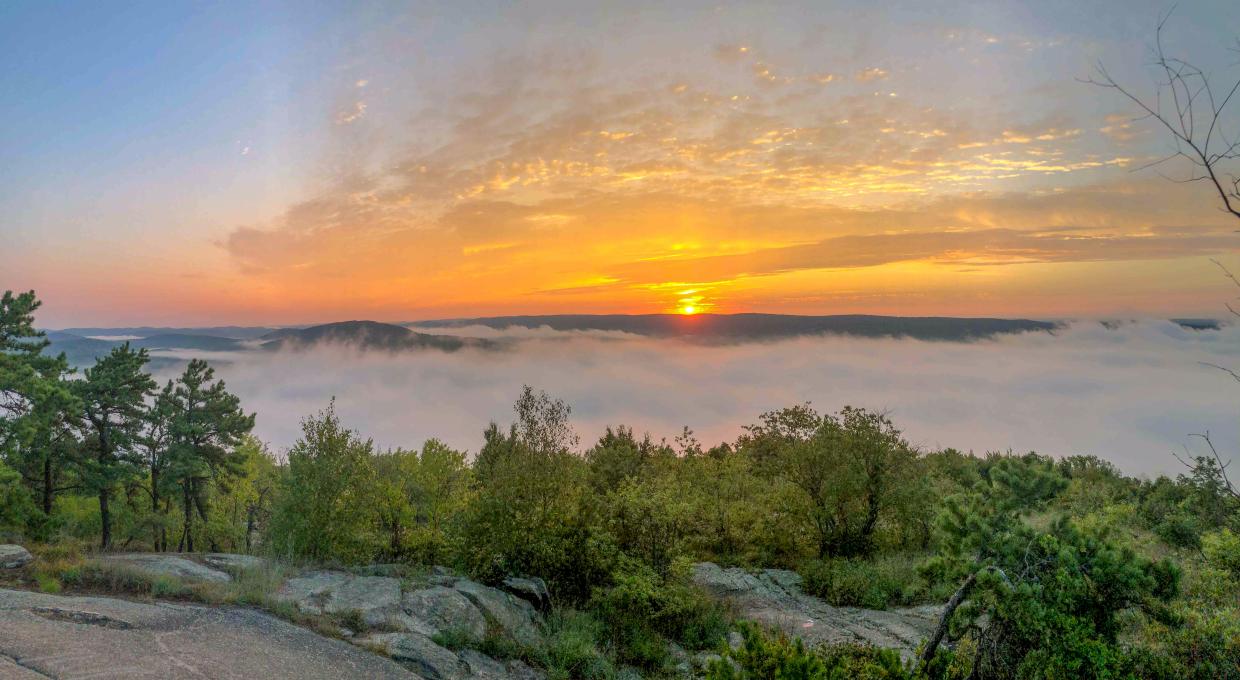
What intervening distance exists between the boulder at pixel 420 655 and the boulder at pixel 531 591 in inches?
188

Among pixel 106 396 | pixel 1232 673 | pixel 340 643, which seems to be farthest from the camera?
pixel 106 396

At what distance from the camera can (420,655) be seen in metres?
11.6

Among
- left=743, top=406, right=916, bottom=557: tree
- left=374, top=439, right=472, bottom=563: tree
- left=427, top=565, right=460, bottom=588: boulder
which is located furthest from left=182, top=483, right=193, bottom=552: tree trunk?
left=743, top=406, right=916, bottom=557: tree

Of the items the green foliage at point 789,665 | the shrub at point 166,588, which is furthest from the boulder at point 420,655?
the green foliage at point 789,665

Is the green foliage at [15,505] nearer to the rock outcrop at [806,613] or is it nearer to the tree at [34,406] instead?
the tree at [34,406]

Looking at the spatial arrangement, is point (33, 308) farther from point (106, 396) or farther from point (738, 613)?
point (738, 613)

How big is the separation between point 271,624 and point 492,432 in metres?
11.2

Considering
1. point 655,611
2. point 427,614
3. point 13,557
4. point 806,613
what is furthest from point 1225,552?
point 13,557

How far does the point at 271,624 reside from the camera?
11.6 m

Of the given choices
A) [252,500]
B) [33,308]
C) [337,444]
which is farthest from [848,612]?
[252,500]

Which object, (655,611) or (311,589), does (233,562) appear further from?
(655,611)

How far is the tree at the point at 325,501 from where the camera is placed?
63.1 ft

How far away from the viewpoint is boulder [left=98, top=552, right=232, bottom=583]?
13750 mm

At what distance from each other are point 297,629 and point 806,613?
15.8 metres
